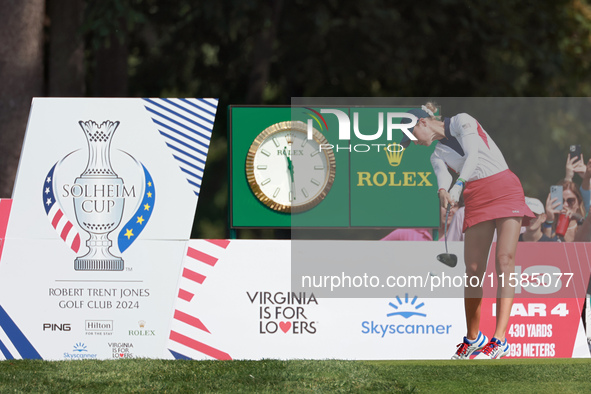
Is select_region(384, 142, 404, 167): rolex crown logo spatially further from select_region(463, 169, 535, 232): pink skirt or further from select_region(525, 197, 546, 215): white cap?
select_region(525, 197, 546, 215): white cap

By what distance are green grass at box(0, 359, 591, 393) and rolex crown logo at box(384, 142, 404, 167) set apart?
1.70 meters

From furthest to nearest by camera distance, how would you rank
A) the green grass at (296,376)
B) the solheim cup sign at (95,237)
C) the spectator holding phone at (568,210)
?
the spectator holding phone at (568,210), the solheim cup sign at (95,237), the green grass at (296,376)

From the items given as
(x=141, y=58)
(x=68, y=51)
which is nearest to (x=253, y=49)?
(x=141, y=58)

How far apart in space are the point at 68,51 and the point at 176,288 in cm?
597

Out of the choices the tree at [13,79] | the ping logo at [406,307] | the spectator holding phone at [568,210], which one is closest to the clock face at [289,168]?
the ping logo at [406,307]

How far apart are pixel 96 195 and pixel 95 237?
1.18 feet

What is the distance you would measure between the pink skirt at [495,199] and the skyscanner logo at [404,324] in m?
0.79

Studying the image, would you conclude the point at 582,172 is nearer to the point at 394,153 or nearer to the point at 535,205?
the point at 535,205

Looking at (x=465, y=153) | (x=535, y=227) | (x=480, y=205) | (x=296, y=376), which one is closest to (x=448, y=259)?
(x=480, y=205)

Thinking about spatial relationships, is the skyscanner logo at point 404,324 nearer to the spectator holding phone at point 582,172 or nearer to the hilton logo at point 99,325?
the spectator holding phone at point 582,172

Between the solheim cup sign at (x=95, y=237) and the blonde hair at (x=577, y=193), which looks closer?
the solheim cup sign at (x=95, y=237)

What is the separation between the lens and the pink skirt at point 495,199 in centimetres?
700

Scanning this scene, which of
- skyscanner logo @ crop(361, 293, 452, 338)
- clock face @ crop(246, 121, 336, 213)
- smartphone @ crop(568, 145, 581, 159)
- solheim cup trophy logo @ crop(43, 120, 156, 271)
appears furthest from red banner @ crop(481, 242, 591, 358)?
solheim cup trophy logo @ crop(43, 120, 156, 271)

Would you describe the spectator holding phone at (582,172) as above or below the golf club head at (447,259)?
A: above
